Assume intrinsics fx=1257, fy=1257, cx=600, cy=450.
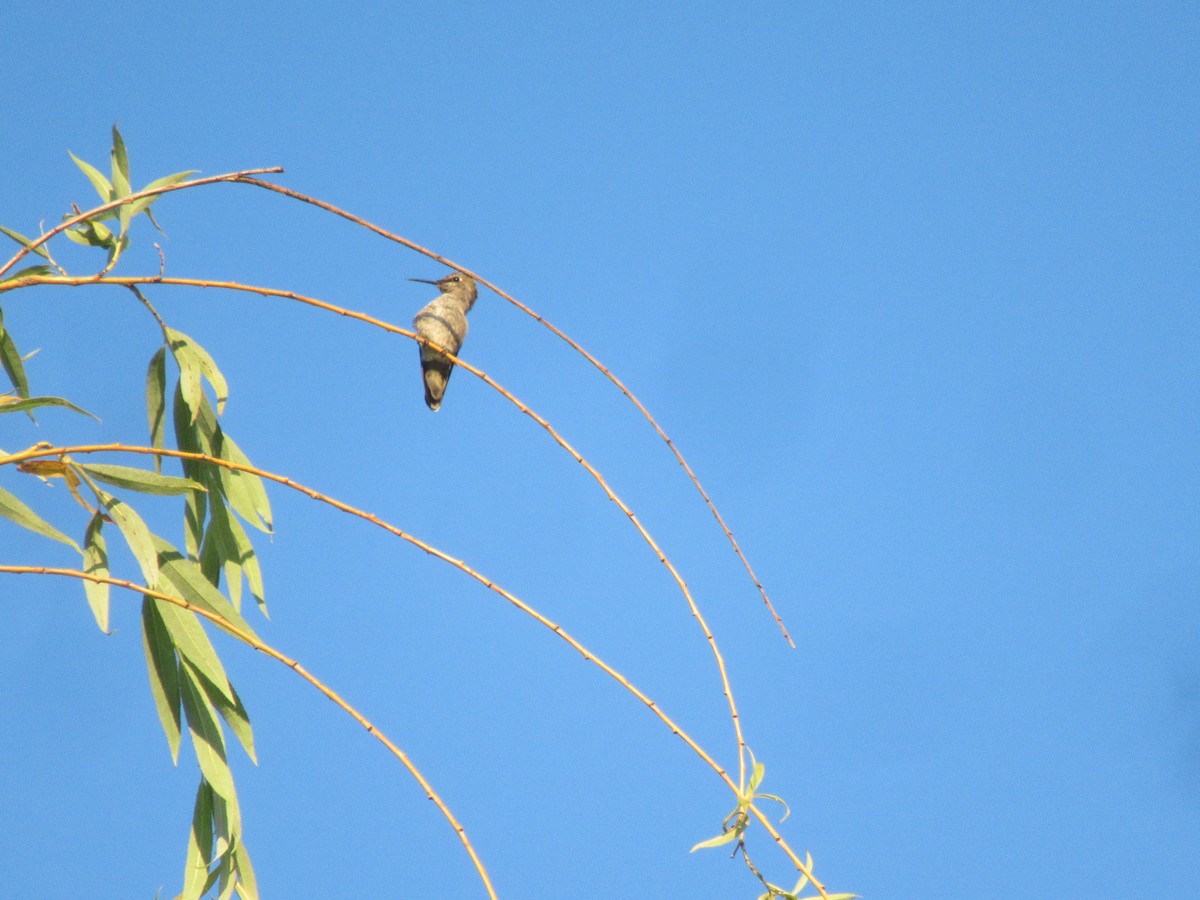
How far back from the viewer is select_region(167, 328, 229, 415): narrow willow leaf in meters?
2.19

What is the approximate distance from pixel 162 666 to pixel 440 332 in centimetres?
134

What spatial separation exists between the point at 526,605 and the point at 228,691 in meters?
0.86

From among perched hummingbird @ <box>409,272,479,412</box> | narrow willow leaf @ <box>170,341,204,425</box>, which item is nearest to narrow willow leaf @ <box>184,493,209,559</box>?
narrow willow leaf @ <box>170,341,204,425</box>

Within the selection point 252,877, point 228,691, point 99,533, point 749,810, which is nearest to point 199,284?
point 99,533

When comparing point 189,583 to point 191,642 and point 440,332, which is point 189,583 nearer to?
point 191,642

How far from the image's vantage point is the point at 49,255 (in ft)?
6.08

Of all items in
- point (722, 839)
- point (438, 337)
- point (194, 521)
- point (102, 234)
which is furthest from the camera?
point (438, 337)

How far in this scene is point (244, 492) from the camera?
92.7 inches

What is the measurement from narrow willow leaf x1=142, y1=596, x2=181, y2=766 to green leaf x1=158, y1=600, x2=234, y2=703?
0.04 meters

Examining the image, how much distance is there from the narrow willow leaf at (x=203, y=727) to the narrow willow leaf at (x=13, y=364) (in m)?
0.54

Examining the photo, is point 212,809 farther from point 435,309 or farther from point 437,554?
point 435,309

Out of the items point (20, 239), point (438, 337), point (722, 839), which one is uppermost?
point (438, 337)

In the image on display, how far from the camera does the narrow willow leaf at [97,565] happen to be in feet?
5.66

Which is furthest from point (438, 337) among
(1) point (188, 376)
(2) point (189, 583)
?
(2) point (189, 583)
